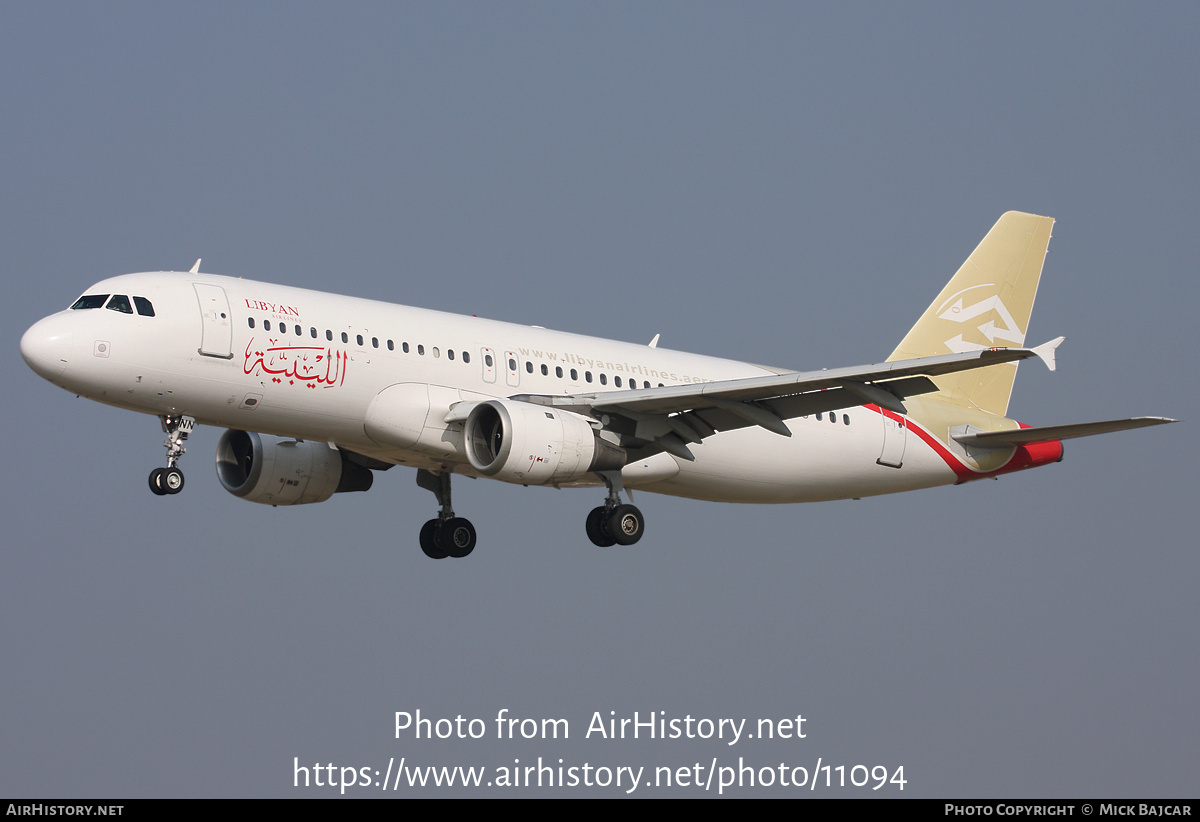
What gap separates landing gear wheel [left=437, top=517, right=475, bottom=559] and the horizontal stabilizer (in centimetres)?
1197

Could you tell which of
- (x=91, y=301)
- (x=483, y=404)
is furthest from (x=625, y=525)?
(x=91, y=301)

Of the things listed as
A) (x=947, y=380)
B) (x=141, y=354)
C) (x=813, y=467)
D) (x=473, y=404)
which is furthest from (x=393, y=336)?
(x=947, y=380)

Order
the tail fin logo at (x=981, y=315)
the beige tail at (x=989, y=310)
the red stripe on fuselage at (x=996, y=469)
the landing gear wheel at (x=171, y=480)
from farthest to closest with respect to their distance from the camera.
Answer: the tail fin logo at (x=981, y=315), the beige tail at (x=989, y=310), the red stripe on fuselage at (x=996, y=469), the landing gear wheel at (x=171, y=480)

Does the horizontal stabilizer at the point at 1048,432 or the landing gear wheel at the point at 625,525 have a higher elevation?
the horizontal stabilizer at the point at 1048,432

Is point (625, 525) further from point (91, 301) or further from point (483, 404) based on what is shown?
point (91, 301)

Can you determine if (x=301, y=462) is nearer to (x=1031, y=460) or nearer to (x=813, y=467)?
(x=813, y=467)

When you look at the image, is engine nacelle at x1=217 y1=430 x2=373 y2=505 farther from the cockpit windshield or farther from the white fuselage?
the cockpit windshield

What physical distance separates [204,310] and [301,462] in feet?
21.9

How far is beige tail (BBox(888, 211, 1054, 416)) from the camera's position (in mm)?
38844

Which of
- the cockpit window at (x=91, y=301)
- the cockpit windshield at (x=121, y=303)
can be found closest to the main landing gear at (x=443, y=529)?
the cockpit windshield at (x=121, y=303)

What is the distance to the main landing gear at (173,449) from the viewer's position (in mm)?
28375

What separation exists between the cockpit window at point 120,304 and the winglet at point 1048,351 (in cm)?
1636

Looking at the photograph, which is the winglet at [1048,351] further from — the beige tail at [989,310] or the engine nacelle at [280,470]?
the engine nacelle at [280,470]

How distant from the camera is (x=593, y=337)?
33906 mm
